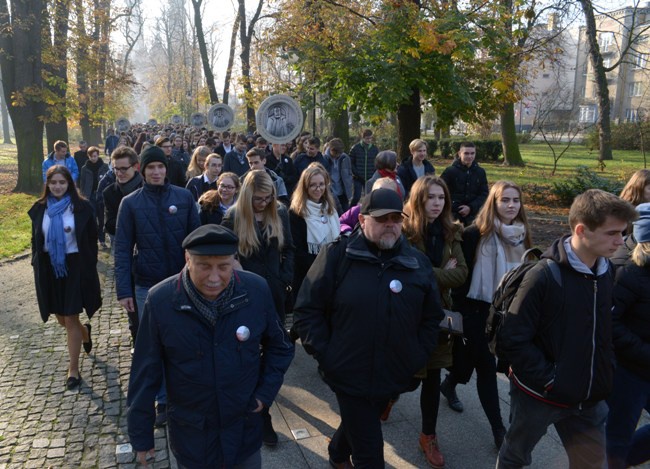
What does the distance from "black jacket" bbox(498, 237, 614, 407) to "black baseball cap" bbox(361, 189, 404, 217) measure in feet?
2.59

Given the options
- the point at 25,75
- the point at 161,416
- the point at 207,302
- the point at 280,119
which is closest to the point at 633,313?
the point at 207,302

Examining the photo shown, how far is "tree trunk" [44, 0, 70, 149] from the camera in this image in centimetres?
1652

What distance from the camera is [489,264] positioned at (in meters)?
3.97

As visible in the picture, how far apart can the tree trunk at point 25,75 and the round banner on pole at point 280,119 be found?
9892 millimetres

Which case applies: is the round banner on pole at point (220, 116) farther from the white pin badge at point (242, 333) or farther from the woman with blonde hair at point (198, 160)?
the white pin badge at point (242, 333)

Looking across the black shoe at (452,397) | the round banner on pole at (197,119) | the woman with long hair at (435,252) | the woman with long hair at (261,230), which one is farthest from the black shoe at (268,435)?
the round banner on pole at (197,119)

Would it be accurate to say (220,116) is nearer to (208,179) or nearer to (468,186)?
(208,179)

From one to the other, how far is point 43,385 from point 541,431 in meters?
4.31

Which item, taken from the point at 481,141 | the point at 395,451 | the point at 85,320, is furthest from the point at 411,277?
the point at 481,141

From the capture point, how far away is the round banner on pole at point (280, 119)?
948 cm

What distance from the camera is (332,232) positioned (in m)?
5.23

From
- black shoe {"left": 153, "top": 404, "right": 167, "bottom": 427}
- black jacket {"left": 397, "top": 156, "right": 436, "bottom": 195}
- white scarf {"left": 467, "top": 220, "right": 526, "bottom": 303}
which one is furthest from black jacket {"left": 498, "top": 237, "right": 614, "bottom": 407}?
black jacket {"left": 397, "top": 156, "right": 436, "bottom": 195}

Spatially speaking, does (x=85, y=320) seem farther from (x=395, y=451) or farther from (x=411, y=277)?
(x=411, y=277)

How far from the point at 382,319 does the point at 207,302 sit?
0.96m
